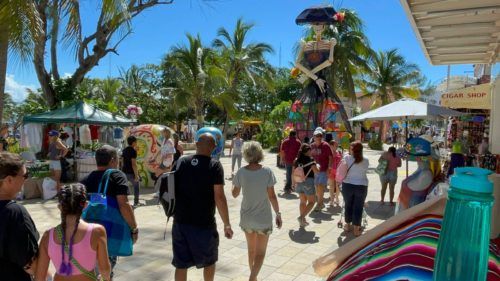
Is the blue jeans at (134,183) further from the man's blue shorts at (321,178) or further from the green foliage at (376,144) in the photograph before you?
the green foliage at (376,144)

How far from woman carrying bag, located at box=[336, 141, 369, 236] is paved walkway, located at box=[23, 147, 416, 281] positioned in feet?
1.34

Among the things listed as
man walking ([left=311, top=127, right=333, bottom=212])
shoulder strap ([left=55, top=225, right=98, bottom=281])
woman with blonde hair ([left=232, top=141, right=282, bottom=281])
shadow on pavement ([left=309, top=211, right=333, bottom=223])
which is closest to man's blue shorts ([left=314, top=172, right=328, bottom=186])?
man walking ([left=311, top=127, right=333, bottom=212])

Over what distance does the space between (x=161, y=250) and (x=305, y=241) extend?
2.22 m

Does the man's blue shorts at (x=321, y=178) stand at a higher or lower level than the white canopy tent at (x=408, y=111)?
lower

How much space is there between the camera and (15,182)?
2516 mm

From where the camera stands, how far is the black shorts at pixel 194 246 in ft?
11.5

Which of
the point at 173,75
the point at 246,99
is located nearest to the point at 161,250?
the point at 173,75

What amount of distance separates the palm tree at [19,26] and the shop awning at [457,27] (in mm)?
4551

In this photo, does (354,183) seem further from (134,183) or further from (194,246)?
(134,183)

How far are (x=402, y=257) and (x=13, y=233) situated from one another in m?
2.24

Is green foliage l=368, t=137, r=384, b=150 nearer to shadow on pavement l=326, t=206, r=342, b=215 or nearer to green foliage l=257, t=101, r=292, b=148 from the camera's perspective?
green foliage l=257, t=101, r=292, b=148

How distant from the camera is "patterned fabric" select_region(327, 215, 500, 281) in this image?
3.02 feet

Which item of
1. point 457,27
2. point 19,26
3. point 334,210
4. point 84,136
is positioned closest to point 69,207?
point 457,27

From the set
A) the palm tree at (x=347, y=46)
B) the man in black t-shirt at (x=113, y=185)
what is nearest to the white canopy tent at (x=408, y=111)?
the man in black t-shirt at (x=113, y=185)
